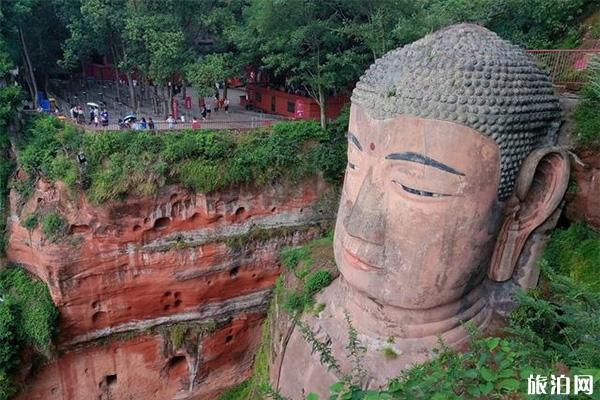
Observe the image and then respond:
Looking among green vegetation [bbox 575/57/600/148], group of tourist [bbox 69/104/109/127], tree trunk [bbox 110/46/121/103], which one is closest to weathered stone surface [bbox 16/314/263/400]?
group of tourist [bbox 69/104/109/127]

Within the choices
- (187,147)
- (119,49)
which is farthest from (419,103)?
(119,49)

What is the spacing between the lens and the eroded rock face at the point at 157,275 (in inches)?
548

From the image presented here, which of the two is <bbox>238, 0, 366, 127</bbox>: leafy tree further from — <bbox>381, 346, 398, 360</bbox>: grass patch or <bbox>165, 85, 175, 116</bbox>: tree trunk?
<bbox>381, 346, 398, 360</bbox>: grass patch

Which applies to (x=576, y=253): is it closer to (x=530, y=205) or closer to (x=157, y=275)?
(x=530, y=205)

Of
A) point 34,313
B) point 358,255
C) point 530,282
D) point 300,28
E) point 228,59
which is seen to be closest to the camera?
point 358,255

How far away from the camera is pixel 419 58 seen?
21.1 feet

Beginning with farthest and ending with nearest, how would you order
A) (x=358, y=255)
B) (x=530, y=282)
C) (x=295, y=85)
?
(x=295, y=85) → (x=530, y=282) → (x=358, y=255)

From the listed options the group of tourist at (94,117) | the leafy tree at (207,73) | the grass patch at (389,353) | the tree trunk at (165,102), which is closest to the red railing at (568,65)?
the grass patch at (389,353)

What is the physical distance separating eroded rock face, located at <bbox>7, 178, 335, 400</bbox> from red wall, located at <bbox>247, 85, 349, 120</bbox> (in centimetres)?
398

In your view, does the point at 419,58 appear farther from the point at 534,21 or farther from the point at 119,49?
the point at 119,49

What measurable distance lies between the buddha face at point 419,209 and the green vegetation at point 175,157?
8.24 metres

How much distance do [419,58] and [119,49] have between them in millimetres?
16514

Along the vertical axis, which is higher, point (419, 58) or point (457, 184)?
point (419, 58)

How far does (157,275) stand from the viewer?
14.5 m
